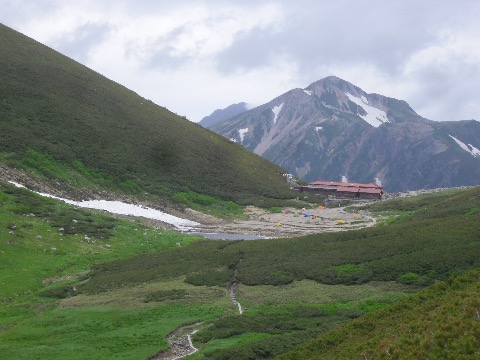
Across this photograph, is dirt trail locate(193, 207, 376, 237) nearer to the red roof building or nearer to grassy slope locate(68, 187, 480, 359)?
grassy slope locate(68, 187, 480, 359)

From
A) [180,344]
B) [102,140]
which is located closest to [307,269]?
[180,344]

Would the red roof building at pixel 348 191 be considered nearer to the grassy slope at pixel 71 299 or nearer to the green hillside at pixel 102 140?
the green hillside at pixel 102 140

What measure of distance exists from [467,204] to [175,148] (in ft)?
257

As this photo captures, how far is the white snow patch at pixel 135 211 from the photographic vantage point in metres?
76.7

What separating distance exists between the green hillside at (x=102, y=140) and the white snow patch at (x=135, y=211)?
23.1 feet

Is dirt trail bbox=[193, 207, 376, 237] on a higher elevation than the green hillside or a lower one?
lower

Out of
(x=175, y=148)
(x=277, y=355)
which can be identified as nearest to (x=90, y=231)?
(x=277, y=355)

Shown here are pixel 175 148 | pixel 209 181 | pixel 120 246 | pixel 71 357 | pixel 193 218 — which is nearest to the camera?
pixel 71 357

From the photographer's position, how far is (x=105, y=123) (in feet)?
382

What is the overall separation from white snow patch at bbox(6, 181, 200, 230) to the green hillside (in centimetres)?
703

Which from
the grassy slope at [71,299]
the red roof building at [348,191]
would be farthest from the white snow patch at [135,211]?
the red roof building at [348,191]

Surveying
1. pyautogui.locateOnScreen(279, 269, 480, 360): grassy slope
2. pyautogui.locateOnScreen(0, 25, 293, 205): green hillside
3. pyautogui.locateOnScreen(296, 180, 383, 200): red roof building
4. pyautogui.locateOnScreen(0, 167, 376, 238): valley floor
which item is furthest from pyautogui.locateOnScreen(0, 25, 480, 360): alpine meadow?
pyautogui.locateOnScreen(296, 180, 383, 200): red roof building

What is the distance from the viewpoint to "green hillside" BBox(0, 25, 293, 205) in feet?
297

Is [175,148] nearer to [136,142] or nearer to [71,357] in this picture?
[136,142]
